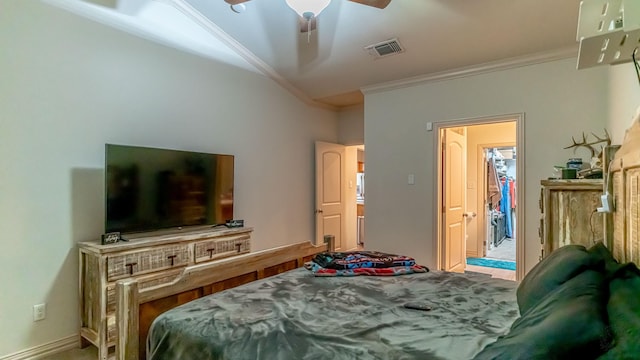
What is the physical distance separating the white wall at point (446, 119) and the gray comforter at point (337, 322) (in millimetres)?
2209

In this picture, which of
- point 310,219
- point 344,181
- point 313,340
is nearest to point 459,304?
point 313,340

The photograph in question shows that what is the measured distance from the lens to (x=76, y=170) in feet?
9.27

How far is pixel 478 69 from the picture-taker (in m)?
3.81

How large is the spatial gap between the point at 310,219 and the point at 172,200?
248cm

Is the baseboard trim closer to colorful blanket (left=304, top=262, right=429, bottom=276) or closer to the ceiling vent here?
colorful blanket (left=304, top=262, right=429, bottom=276)

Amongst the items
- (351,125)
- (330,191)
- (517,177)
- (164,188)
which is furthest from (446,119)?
(164,188)

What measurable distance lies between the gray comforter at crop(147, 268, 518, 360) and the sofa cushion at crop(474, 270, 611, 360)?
27cm

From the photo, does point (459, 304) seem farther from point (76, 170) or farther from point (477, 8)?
point (76, 170)

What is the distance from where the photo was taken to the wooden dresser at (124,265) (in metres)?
2.57

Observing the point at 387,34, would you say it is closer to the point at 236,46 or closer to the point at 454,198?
the point at 236,46

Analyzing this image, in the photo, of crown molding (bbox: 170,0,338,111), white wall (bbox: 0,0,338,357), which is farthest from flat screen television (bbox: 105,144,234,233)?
crown molding (bbox: 170,0,338,111)

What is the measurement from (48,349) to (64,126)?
1745mm

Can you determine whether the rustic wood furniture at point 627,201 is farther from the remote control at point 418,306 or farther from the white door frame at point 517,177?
the white door frame at point 517,177

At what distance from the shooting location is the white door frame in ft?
11.7
